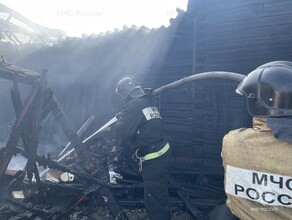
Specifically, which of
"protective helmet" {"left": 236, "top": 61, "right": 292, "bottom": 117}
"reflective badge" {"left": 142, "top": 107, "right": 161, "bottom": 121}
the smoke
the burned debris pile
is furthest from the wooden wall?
"protective helmet" {"left": 236, "top": 61, "right": 292, "bottom": 117}

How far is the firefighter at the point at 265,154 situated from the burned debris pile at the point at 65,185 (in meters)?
3.63

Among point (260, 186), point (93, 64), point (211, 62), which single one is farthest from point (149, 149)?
point (93, 64)

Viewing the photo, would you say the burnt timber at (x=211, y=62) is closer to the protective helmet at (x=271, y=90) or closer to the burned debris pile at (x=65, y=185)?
the burned debris pile at (x=65, y=185)

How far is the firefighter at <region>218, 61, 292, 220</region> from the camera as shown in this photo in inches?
65.1

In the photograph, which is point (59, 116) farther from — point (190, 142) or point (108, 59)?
point (108, 59)

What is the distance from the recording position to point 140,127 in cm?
458

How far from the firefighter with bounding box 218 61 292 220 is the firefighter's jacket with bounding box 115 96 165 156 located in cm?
262

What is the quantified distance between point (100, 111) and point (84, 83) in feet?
4.61

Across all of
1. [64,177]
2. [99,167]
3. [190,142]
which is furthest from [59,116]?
[190,142]

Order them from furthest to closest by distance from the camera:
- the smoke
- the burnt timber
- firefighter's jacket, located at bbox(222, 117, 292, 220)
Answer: the smoke, the burnt timber, firefighter's jacket, located at bbox(222, 117, 292, 220)

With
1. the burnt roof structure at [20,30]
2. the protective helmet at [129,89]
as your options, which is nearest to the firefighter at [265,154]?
the protective helmet at [129,89]

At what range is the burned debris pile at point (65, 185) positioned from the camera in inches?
190

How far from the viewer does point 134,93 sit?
4.86m

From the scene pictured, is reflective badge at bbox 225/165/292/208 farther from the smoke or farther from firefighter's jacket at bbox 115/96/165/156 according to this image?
the smoke
